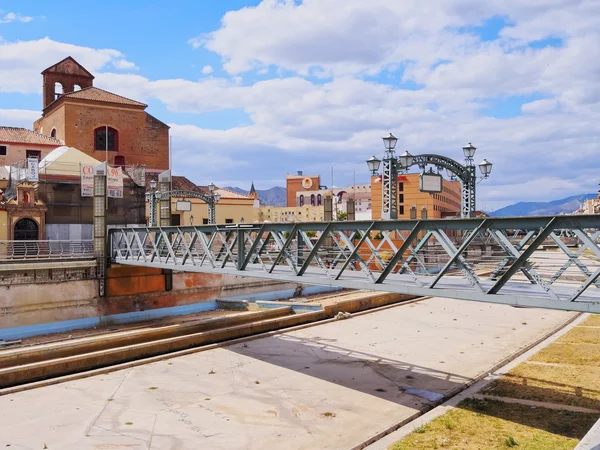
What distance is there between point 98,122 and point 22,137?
6.53m

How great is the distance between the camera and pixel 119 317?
81.5 ft

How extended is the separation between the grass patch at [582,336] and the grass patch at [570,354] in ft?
2.26

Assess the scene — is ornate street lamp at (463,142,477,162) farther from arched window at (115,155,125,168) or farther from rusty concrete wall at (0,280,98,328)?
arched window at (115,155,125,168)

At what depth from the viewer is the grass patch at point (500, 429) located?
9094 mm

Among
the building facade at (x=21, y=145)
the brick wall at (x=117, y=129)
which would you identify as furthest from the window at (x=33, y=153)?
the brick wall at (x=117, y=129)

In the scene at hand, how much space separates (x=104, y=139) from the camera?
1886 inches

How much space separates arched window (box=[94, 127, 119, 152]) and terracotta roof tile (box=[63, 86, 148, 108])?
2.58 metres

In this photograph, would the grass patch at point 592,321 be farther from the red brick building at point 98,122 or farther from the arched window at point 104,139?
the arched window at point 104,139

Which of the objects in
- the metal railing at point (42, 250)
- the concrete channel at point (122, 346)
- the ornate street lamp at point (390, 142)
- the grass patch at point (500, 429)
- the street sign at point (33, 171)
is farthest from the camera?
the street sign at point (33, 171)

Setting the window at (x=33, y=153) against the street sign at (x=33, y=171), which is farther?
the window at (x=33, y=153)

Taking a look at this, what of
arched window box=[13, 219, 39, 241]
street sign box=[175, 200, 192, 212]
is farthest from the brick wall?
street sign box=[175, 200, 192, 212]

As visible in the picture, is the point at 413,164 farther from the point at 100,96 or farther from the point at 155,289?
the point at 100,96

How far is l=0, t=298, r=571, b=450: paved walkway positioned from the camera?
10.2 metres

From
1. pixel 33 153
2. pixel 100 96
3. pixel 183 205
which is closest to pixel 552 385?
pixel 183 205
